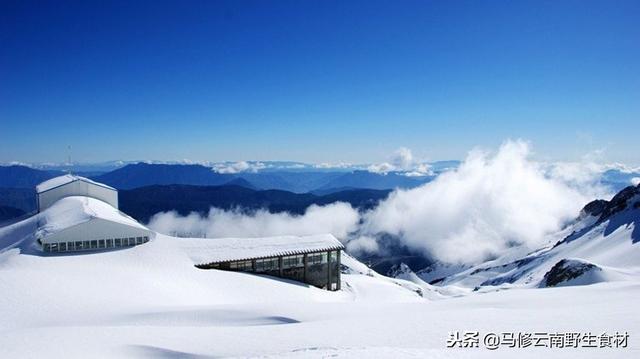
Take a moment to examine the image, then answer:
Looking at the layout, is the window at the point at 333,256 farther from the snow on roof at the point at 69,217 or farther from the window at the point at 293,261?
the snow on roof at the point at 69,217

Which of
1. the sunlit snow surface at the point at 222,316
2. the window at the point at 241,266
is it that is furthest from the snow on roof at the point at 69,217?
the window at the point at 241,266

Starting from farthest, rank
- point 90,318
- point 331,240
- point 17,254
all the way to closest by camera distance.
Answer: point 331,240 → point 17,254 → point 90,318

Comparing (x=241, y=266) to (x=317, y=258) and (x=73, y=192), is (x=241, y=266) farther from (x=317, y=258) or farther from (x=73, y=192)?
(x=73, y=192)

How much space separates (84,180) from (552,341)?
65.5 m

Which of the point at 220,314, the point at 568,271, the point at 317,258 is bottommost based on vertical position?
the point at 568,271

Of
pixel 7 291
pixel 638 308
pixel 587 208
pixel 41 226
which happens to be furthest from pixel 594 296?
pixel 587 208

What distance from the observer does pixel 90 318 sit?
23500 millimetres

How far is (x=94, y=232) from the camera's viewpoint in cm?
4175

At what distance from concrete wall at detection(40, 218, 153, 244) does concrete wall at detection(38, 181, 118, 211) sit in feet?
77.7

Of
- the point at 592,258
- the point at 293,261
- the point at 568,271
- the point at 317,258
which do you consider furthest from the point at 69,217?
the point at 592,258

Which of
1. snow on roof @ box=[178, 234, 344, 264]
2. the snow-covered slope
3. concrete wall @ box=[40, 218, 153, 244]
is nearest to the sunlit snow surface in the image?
the snow-covered slope

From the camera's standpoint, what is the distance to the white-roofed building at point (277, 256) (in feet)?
142

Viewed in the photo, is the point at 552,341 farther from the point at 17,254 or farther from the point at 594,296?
the point at 17,254

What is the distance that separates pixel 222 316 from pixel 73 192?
166 feet
